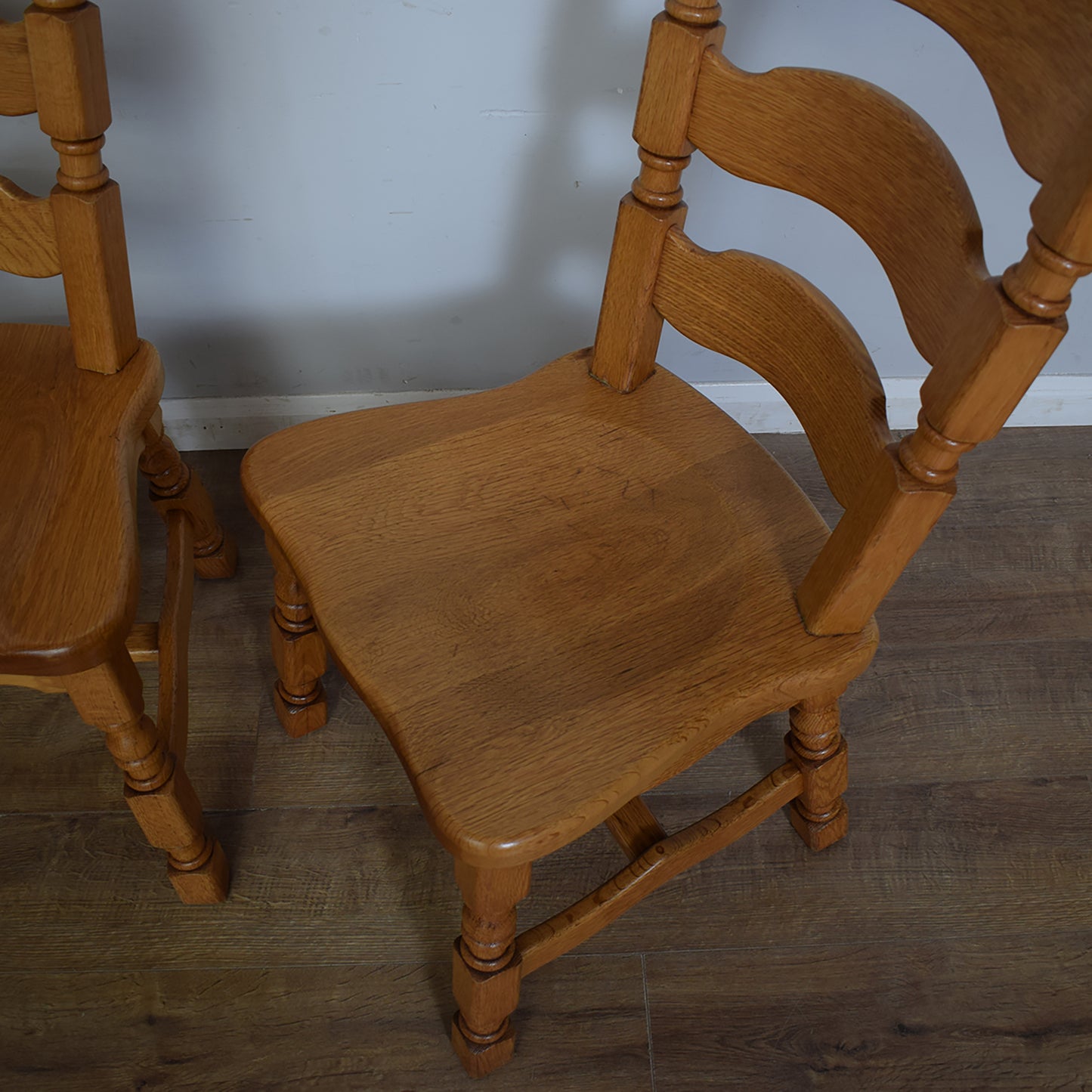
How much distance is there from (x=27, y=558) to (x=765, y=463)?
635 millimetres

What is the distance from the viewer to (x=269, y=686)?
1.28m

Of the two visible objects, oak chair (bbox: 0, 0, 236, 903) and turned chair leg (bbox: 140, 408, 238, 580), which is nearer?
oak chair (bbox: 0, 0, 236, 903)

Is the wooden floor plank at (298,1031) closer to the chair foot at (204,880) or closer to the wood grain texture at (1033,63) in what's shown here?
the chair foot at (204,880)

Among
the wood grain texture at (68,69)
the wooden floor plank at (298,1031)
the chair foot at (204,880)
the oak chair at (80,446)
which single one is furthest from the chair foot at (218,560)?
the wood grain texture at (68,69)

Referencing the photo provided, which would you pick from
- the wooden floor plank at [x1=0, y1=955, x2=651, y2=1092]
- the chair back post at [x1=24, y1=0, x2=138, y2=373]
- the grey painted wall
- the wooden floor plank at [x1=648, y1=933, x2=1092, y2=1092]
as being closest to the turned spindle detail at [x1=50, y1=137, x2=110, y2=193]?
the chair back post at [x1=24, y1=0, x2=138, y2=373]

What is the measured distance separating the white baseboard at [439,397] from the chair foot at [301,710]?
444 mm

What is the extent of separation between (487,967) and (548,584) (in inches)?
13.4

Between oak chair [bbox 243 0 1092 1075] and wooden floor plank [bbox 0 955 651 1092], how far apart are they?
2.6 inches

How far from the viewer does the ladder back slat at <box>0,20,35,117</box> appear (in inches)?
30.1

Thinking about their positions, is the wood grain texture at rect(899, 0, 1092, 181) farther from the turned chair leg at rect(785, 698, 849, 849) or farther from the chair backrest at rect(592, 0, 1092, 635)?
the turned chair leg at rect(785, 698, 849, 849)

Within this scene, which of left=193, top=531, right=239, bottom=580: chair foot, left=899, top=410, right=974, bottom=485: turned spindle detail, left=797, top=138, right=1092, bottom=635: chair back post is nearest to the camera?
left=797, top=138, right=1092, bottom=635: chair back post

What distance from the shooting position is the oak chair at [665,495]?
0.62m

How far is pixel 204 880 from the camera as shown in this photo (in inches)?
41.6

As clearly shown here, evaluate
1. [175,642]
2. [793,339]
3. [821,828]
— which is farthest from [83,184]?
[821,828]
